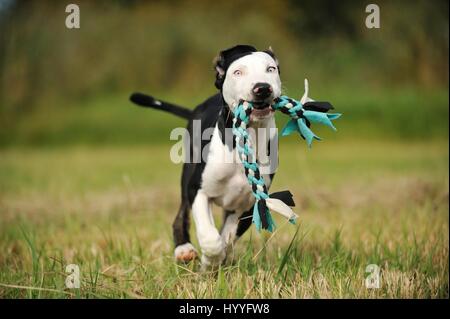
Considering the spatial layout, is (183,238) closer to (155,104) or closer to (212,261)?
(212,261)

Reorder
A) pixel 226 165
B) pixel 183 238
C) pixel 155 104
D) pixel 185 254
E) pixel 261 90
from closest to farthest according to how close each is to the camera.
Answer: pixel 261 90 → pixel 226 165 → pixel 185 254 → pixel 183 238 → pixel 155 104

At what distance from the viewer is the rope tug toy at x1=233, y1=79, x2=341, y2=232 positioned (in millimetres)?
2689

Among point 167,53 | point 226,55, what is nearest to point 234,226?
point 226,55

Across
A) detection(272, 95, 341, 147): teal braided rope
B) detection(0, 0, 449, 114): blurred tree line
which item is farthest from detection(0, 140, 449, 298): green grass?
detection(0, 0, 449, 114): blurred tree line

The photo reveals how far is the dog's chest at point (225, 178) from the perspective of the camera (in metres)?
2.93

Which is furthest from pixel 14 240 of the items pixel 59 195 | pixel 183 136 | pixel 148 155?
pixel 148 155

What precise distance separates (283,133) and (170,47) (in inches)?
347

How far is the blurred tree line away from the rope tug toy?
323 inches

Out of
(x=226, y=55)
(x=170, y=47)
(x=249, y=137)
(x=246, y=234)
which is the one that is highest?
(x=170, y=47)

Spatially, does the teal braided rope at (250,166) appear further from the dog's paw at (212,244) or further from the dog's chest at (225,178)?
the dog's paw at (212,244)

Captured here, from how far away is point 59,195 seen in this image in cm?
624

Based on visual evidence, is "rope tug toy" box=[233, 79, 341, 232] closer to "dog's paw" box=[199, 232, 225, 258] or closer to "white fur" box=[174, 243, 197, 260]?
"dog's paw" box=[199, 232, 225, 258]

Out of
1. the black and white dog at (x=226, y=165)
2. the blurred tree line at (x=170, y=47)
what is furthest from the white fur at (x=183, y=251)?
the blurred tree line at (x=170, y=47)

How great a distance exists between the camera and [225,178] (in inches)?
117
